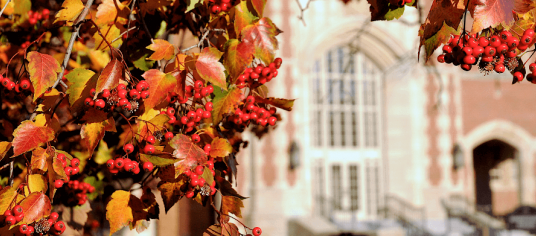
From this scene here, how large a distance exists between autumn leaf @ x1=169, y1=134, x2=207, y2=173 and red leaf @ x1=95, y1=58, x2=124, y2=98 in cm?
20

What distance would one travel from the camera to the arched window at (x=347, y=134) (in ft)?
39.0

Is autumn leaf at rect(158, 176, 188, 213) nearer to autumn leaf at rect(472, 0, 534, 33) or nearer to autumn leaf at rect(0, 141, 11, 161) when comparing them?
autumn leaf at rect(0, 141, 11, 161)

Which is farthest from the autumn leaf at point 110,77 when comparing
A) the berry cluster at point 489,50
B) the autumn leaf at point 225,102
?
the berry cluster at point 489,50

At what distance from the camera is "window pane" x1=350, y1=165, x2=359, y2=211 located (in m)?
12.0

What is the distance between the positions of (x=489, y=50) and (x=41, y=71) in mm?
1122

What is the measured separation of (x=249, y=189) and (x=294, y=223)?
1189 millimetres

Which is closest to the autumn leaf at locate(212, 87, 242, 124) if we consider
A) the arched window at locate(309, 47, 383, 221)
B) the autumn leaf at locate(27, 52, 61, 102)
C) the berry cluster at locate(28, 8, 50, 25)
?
the autumn leaf at locate(27, 52, 61, 102)

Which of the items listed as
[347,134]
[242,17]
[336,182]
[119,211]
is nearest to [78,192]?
[119,211]

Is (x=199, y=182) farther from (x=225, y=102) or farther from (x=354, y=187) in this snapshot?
(x=354, y=187)

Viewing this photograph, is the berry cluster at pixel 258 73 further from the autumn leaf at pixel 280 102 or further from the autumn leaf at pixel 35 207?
the autumn leaf at pixel 35 207

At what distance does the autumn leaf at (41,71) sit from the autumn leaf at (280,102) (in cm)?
57

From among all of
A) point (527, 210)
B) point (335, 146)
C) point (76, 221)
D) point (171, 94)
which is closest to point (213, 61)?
point (171, 94)

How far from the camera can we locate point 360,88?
488 inches

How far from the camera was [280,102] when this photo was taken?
1.48m
